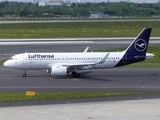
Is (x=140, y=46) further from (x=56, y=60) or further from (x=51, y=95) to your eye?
(x=51, y=95)

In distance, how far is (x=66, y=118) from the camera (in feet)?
112

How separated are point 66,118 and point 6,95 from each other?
1163cm

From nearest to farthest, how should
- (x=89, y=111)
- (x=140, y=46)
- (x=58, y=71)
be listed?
(x=89, y=111) → (x=58, y=71) → (x=140, y=46)

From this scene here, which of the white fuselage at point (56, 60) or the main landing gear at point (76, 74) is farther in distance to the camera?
the white fuselage at point (56, 60)

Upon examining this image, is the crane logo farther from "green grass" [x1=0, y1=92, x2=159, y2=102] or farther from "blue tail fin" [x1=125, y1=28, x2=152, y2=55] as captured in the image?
"green grass" [x1=0, y1=92, x2=159, y2=102]

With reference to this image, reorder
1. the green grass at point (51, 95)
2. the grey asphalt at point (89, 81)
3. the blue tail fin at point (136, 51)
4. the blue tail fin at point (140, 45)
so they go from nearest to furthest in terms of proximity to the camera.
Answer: the green grass at point (51, 95)
the grey asphalt at point (89, 81)
the blue tail fin at point (136, 51)
the blue tail fin at point (140, 45)

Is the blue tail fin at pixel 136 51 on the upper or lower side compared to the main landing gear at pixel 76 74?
upper

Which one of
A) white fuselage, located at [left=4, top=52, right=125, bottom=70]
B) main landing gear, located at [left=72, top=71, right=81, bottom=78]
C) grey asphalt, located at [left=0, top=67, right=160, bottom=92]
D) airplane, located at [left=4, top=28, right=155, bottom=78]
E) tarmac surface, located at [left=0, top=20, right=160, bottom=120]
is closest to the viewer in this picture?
tarmac surface, located at [left=0, top=20, right=160, bottom=120]

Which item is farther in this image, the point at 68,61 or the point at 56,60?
the point at 68,61

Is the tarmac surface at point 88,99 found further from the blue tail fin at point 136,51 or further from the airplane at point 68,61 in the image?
the blue tail fin at point 136,51

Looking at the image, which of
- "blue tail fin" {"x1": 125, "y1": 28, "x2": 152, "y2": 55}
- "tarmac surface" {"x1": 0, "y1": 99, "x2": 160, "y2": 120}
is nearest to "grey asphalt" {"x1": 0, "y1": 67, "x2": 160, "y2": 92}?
"blue tail fin" {"x1": 125, "y1": 28, "x2": 152, "y2": 55}

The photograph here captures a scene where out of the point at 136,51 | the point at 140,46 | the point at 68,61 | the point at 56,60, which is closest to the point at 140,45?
the point at 140,46

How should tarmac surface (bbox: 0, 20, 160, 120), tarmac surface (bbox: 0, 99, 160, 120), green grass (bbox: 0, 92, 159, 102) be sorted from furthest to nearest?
green grass (bbox: 0, 92, 159, 102) < tarmac surface (bbox: 0, 20, 160, 120) < tarmac surface (bbox: 0, 99, 160, 120)

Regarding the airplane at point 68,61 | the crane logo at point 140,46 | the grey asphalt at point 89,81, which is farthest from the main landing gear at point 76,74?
the crane logo at point 140,46
